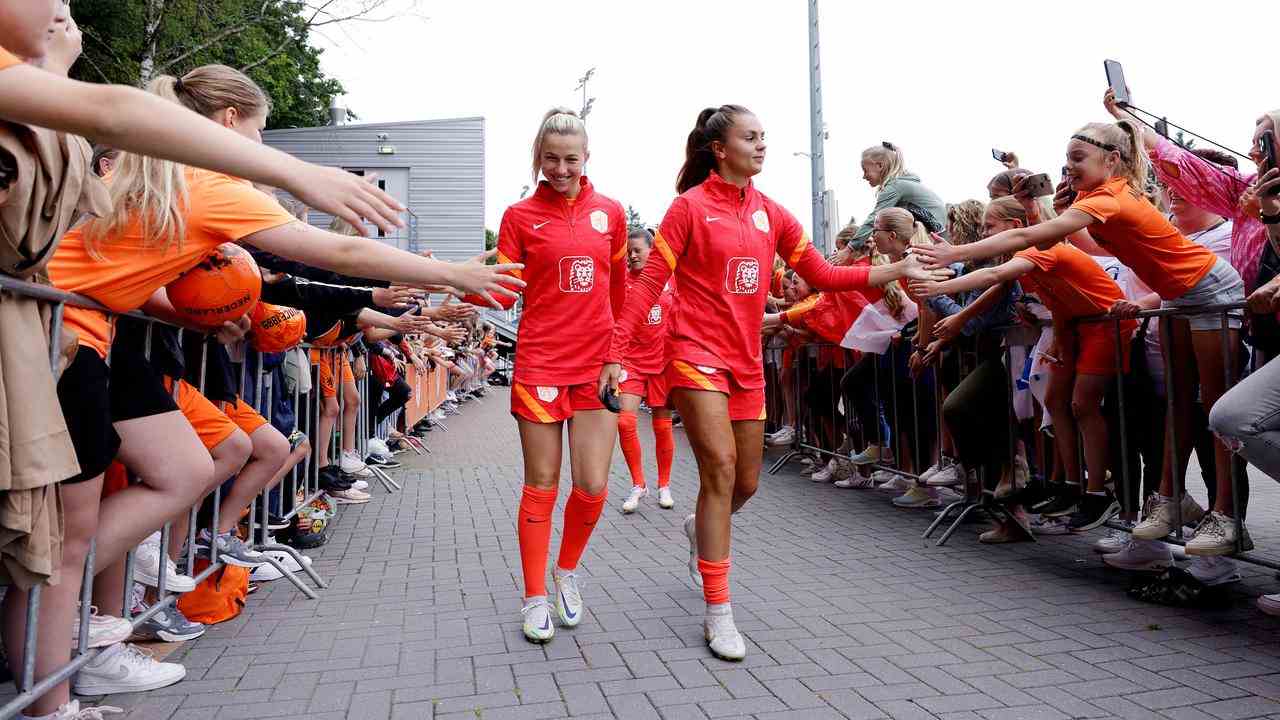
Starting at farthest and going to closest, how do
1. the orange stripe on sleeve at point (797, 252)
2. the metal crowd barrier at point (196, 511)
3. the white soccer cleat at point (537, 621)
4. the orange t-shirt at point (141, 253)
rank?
1. the orange stripe on sleeve at point (797, 252)
2. the white soccer cleat at point (537, 621)
3. the orange t-shirt at point (141, 253)
4. the metal crowd barrier at point (196, 511)

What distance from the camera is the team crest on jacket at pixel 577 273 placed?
434 centimetres

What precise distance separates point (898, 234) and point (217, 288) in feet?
15.3

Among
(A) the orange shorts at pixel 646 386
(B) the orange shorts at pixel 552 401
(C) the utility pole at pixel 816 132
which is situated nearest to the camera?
(B) the orange shorts at pixel 552 401

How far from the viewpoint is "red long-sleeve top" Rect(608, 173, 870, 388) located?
4.12m

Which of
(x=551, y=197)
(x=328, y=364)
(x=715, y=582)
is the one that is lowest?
(x=715, y=582)

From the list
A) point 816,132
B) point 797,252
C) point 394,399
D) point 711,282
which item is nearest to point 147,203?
point 711,282

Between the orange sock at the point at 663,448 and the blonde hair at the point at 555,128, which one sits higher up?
the blonde hair at the point at 555,128

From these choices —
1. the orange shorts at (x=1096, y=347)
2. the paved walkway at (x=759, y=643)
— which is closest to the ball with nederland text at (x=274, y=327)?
the paved walkway at (x=759, y=643)

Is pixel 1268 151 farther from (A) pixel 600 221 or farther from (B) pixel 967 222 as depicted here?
(A) pixel 600 221

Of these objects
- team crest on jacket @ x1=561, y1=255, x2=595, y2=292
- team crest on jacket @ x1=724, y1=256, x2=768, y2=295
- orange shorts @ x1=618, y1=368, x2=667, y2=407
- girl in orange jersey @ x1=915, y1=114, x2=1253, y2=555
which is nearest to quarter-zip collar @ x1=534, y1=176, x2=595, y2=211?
team crest on jacket @ x1=561, y1=255, x2=595, y2=292

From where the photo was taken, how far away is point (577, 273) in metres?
4.36

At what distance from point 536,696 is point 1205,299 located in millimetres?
3869

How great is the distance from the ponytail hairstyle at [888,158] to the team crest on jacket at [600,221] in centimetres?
450

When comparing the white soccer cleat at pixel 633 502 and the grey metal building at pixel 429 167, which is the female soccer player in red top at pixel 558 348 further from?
the grey metal building at pixel 429 167
